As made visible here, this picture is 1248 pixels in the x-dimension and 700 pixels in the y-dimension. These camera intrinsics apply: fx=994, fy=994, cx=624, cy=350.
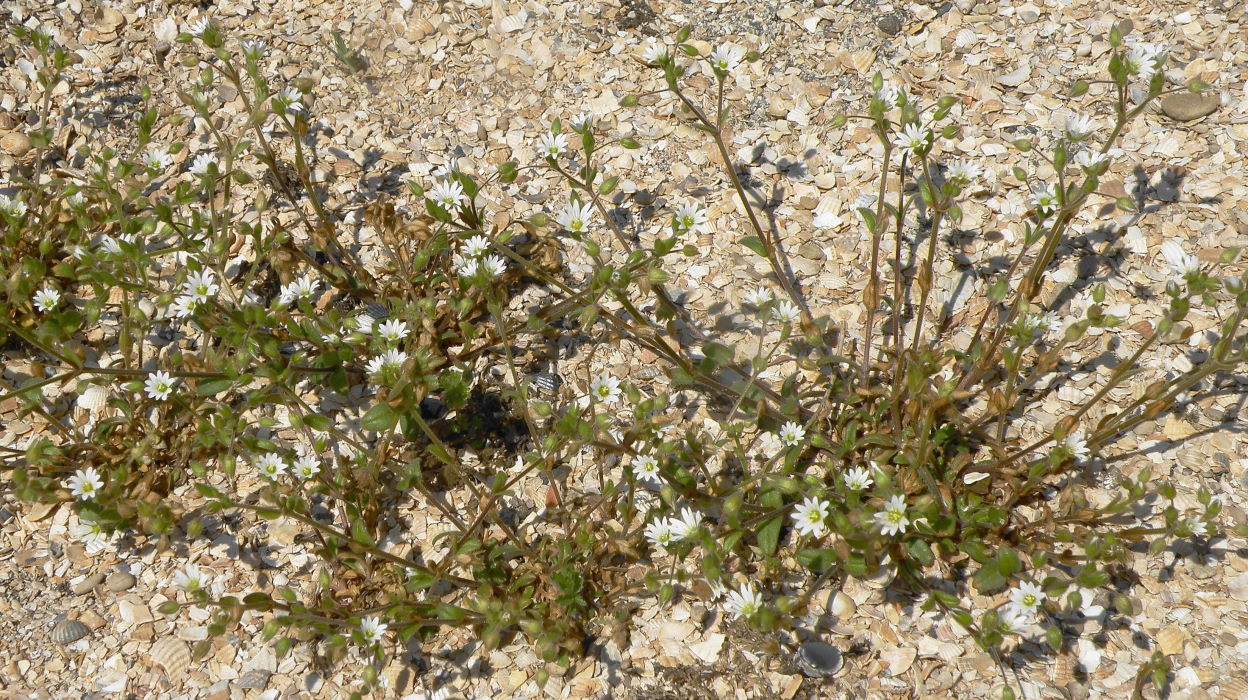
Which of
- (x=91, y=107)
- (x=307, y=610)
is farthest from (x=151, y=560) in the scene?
(x=91, y=107)

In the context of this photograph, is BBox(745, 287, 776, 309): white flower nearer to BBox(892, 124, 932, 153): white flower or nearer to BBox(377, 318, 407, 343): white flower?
BBox(892, 124, 932, 153): white flower

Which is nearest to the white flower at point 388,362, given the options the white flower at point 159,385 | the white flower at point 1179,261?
the white flower at point 159,385

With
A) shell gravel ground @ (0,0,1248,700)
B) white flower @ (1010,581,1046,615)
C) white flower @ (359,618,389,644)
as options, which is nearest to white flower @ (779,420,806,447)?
shell gravel ground @ (0,0,1248,700)

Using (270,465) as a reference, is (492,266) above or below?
above

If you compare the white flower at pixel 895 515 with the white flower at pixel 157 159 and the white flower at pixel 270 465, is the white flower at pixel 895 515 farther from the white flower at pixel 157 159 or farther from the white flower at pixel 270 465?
the white flower at pixel 157 159

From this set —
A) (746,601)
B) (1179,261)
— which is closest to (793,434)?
(746,601)

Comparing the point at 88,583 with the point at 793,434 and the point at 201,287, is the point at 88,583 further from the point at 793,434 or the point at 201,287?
the point at 793,434
